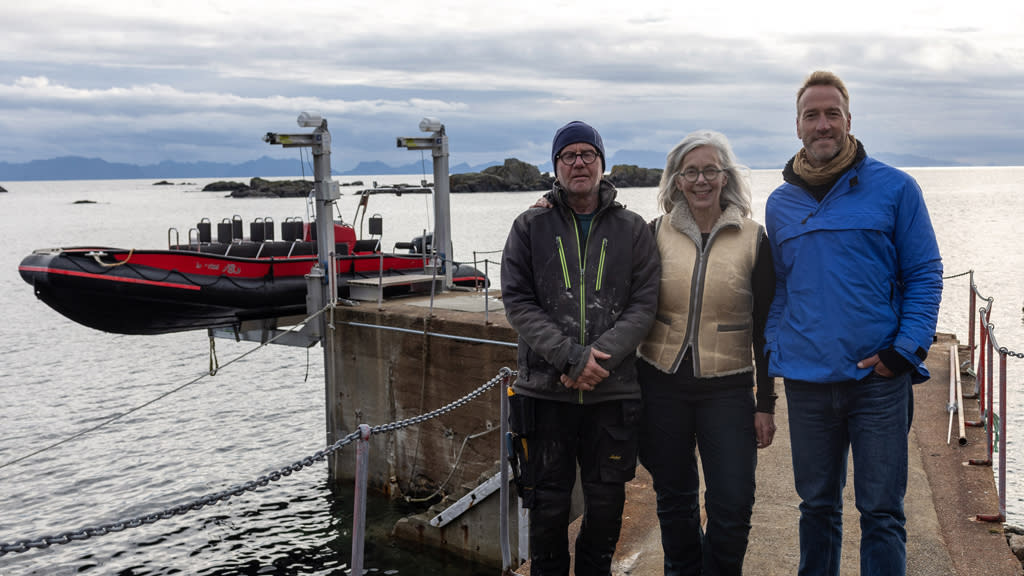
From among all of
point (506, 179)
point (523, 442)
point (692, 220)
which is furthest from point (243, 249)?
point (506, 179)

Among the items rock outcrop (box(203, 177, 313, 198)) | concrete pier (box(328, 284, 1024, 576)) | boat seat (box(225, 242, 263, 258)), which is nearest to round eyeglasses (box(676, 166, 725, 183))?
concrete pier (box(328, 284, 1024, 576))

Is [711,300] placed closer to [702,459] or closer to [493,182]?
[702,459]

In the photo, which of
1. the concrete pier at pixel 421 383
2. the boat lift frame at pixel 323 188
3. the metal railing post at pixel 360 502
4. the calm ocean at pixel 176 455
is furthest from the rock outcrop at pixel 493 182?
the metal railing post at pixel 360 502

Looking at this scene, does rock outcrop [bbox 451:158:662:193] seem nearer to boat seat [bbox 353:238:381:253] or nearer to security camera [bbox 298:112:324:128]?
boat seat [bbox 353:238:381:253]

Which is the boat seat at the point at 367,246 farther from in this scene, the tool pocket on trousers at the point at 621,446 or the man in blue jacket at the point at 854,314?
the man in blue jacket at the point at 854,314

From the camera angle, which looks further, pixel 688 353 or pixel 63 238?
pixel 63 238

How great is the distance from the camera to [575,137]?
3.28 m

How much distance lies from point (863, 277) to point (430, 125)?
10.3 m

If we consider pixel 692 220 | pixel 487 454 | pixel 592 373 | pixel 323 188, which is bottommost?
pixel 487 454

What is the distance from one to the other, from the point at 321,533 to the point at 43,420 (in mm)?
8770

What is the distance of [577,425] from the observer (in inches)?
131

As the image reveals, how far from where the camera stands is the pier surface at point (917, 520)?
4.19 metres

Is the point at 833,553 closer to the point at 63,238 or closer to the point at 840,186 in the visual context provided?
the point at 840,186

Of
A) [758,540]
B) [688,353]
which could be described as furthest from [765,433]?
→ [758,540]
